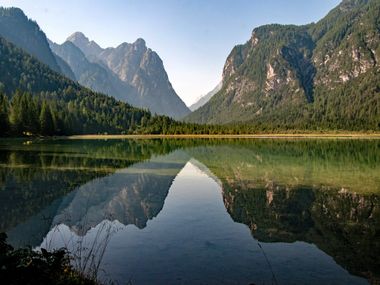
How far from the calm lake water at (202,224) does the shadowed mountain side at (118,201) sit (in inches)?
3.5

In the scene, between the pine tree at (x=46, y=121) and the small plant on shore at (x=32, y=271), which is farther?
→ the pine tree at (x=46, y=121)

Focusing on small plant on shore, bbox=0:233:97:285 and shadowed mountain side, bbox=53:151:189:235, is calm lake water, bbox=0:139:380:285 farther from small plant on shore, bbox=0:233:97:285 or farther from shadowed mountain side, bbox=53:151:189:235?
small plant on shore, bbox=0:233:97:285

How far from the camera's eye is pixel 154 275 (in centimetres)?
1588

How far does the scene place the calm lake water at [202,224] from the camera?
54.8 ft

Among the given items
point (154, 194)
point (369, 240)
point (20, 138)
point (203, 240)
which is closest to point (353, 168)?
point (154, 194)

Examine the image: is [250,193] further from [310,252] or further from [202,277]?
[202,277]

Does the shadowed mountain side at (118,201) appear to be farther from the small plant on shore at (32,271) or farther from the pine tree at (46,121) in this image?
the pine tree at (46,121)

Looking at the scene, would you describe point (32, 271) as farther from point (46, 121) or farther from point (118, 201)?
point (46, 121)

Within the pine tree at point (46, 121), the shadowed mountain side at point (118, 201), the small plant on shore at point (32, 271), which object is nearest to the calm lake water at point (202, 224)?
the shadowed mountain side at point (118, 201)

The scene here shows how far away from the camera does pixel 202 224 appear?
81.0 feet

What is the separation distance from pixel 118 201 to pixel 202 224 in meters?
9.95

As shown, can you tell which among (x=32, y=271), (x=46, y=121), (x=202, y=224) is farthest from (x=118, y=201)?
(x=46, y=121)

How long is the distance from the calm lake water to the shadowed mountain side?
0.29ft

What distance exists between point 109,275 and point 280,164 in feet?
153
